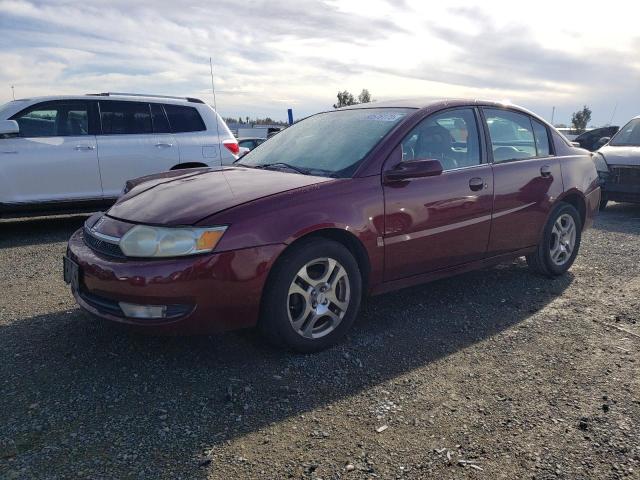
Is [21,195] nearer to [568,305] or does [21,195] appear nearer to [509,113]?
[509,113]

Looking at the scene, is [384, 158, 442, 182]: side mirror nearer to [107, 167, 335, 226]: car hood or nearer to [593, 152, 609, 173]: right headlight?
[107, 167, 335, 226]: car hood

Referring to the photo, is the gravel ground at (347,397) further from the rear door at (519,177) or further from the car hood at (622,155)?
the car hood at (622,155)

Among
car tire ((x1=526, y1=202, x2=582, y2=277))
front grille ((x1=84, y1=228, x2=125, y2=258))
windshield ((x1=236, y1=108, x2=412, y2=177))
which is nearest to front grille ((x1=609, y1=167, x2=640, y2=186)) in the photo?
car tire ((x1=526, y1=202, x2=582, y2=277))

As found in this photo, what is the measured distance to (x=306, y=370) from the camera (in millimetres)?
3217

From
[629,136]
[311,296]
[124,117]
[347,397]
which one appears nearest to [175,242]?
[311,296]

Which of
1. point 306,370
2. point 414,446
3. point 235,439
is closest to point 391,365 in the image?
point 306,370

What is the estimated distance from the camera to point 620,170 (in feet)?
28.3

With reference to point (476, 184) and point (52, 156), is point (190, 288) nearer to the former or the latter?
point (476, 184)

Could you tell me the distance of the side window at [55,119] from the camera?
22.4 feet

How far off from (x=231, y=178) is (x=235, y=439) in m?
1.86

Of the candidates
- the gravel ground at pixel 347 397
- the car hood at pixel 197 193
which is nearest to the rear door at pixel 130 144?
the gravel ground at pixel 347 397

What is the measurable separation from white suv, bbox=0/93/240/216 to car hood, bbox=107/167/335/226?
355cm

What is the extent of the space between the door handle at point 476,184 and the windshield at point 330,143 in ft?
2.36

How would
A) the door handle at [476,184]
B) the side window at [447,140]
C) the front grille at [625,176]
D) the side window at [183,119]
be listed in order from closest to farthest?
the side window at [447,140] < the door handle at [476,184] < the side window at [183,119] < the front grille at [625,176]
